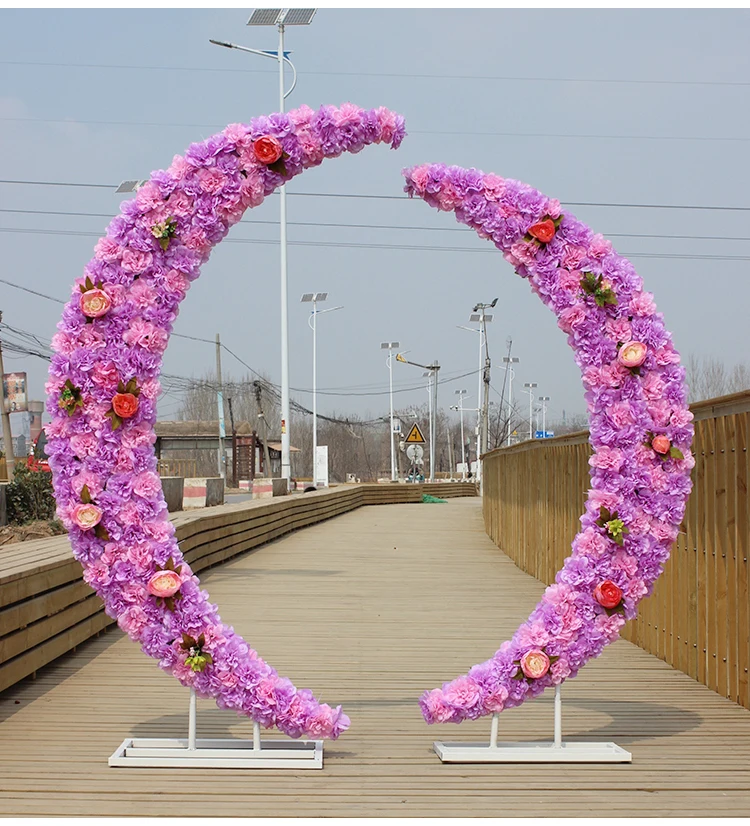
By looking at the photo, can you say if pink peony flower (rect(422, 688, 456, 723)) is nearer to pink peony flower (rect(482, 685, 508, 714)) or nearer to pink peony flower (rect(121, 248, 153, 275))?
pink peony flower (rect(482, 685, 508, 714))

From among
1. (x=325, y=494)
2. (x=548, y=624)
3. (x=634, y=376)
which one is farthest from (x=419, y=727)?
(x=325, y=494)

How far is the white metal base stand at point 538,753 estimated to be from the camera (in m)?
5.53

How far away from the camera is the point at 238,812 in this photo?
4.66 metres

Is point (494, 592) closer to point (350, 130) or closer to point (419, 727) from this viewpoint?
point (419, 727)

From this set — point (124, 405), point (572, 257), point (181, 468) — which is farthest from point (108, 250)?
point (181, 468)

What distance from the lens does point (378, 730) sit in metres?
6.21

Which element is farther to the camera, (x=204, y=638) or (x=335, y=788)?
(x=204, y=638)

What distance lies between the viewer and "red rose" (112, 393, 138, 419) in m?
5.46

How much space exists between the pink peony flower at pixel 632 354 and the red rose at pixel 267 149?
6.52 ft

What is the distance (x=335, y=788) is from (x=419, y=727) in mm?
1320

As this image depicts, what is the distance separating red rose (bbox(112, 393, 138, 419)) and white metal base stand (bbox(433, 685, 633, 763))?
2.28m

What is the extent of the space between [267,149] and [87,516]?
201 cm

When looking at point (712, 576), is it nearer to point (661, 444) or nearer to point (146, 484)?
point (661, 444)

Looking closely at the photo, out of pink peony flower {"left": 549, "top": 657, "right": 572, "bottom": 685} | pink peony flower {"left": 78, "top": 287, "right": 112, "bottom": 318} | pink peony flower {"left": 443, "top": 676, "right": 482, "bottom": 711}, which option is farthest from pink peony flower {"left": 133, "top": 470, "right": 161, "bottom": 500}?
pink peony flower {"left": 549, "top": 657, "right": 572, "bottom": 685}
